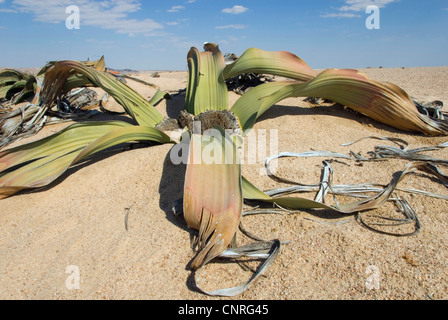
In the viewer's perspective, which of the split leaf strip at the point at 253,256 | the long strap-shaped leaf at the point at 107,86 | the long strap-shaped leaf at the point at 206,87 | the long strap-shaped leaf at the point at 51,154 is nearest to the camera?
the split leaf strip at the point at 253,256

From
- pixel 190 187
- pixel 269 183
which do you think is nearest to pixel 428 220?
pixel 269 183

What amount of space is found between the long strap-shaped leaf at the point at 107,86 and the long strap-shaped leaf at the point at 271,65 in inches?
23.6

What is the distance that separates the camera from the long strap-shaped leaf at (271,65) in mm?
2291

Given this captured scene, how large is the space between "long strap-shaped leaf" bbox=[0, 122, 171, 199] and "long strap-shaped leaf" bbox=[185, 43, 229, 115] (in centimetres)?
40

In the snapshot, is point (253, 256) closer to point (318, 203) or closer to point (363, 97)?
point (318, 203)

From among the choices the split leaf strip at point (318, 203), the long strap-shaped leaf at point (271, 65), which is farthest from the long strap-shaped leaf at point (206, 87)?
the split leaf strip at point (318, 203)

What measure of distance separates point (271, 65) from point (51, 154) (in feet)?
4.84

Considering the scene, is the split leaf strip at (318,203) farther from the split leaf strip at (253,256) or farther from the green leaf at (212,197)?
the split leaf strip at (253,256)

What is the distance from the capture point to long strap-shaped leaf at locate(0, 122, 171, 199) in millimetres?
1772

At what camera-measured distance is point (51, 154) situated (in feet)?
6.23
